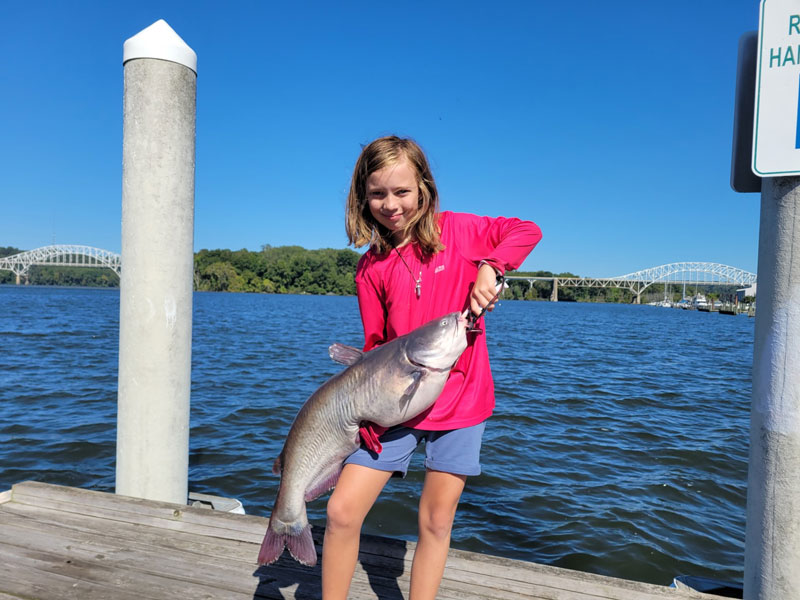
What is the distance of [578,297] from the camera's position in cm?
15925

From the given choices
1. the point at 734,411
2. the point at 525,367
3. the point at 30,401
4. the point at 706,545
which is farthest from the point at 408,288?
the point at 525,367

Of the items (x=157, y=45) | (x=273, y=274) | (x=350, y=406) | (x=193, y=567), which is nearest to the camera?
(x=350, y=406)

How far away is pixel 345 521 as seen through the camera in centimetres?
222

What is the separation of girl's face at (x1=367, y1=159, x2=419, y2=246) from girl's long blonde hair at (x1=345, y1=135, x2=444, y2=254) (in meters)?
0.02

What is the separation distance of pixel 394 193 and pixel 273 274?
122m

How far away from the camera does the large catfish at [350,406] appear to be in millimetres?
2092

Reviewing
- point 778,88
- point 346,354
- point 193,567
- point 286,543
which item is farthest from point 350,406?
point 778,88

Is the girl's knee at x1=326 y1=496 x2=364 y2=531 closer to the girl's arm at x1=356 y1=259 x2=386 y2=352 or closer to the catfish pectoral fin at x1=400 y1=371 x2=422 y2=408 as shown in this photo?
the catfish pectoral fin at x1=400 y1=371 x2=422 y2=408

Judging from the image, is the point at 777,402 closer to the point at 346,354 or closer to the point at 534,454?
the point at 346,354

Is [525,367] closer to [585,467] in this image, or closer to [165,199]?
[585,467]

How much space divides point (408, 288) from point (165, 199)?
209 cm

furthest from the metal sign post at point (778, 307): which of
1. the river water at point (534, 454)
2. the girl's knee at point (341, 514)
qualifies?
the river water at point (534, 454)

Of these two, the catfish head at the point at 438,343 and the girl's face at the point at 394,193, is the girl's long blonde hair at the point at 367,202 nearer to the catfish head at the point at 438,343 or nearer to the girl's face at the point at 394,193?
the girl's face at the point at 394,193

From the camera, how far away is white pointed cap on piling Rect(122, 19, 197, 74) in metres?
3.58
